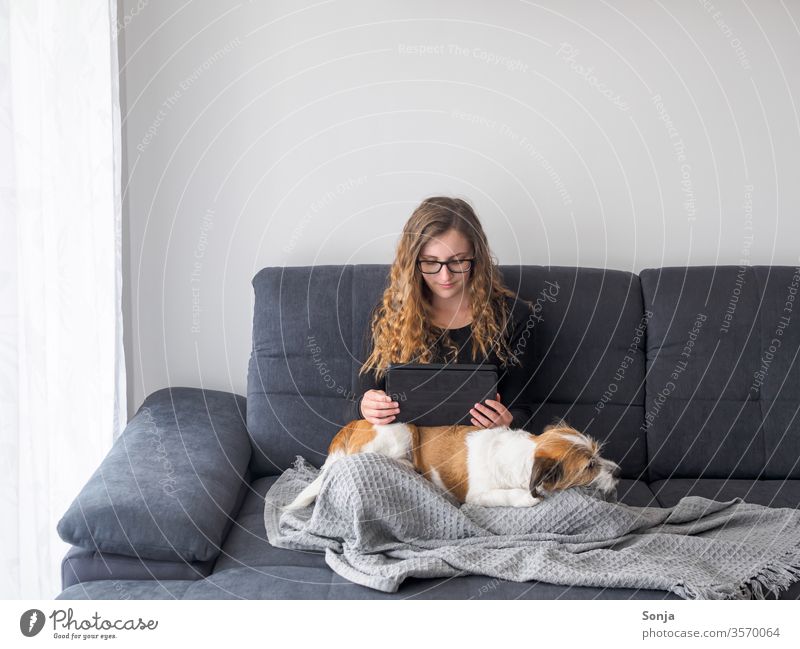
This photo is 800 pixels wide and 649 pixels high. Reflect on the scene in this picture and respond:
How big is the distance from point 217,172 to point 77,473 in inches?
42.5

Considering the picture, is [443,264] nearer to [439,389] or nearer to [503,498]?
[439,389]

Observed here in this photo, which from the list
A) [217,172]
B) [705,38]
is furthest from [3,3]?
[705,38]

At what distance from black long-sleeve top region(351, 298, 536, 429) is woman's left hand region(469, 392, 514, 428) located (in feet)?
0.29

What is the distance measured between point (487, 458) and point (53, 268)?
47.0 inches

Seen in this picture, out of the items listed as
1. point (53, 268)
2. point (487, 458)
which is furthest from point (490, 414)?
point (53, 268)

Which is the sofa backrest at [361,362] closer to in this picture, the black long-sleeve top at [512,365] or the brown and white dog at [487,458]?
the black long-sleeve top at [512,365]

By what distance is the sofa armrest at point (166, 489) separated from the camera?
1.81 m

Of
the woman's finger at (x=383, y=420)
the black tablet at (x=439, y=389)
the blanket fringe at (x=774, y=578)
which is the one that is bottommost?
the blanket fringe at (x=774, y=578)

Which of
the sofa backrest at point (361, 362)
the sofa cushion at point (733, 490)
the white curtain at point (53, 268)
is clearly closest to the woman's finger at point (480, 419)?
the sofa backrest at point (361, 362)

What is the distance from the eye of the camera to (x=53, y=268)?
198cm

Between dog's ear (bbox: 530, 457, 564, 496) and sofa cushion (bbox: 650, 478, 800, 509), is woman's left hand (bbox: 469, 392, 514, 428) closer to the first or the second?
dog's ear (bbox: 530, 457, 564, 496)

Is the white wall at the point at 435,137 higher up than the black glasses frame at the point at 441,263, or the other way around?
the white wall at the point at 435,137

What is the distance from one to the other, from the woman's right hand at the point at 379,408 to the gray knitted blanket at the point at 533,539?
172 millimetres

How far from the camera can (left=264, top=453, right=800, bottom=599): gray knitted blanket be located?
69.5 inches
